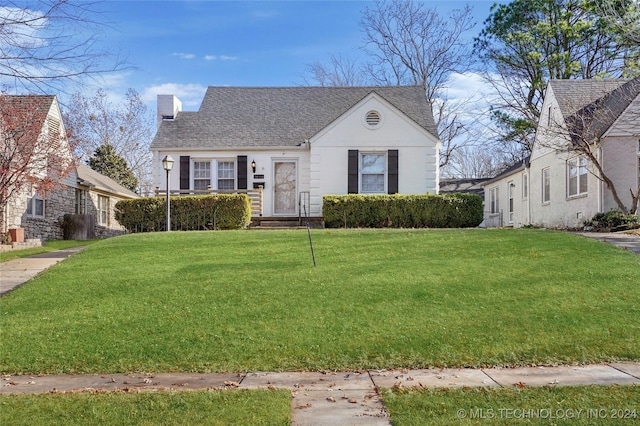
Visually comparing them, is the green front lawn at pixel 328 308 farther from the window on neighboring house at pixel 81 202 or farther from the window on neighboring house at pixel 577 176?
the window on neighboring house at pixel 81 202

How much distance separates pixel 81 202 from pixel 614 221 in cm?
2139

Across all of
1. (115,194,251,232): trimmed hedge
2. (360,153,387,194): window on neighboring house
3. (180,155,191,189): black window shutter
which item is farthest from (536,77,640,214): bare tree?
(180,155,191,189): black window shutter

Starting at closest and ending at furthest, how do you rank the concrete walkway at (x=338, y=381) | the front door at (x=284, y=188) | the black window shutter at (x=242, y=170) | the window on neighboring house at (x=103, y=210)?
1. the concrete walkway at (x=338, y=381)
2. the black window shutter at (x=242, y=170)
3. the front door at (x=284, y=188)
4. the window on neighboring house at (x=103, y=210)

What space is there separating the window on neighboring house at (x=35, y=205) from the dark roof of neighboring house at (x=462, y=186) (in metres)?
22.7

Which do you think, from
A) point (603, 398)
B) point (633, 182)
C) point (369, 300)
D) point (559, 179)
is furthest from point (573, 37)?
point (603, 398)

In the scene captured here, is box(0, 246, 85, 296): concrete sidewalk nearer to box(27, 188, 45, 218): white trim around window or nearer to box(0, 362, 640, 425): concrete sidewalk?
box(0, 362, 640, 425): concrete sidewalk

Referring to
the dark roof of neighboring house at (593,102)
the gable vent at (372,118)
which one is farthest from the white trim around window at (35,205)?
the dark roof of neighboring house at (593,102)

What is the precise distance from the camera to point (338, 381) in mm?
5188

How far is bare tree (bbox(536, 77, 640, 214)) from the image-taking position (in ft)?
51.7

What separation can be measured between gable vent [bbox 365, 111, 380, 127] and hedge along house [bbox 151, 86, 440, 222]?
35mm

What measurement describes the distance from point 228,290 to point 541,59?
24.8 m

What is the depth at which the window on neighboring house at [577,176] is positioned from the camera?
685 inches

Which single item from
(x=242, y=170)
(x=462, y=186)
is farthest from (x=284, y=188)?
(x=462, y=186)

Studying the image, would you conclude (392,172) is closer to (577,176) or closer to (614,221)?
(577,176)
